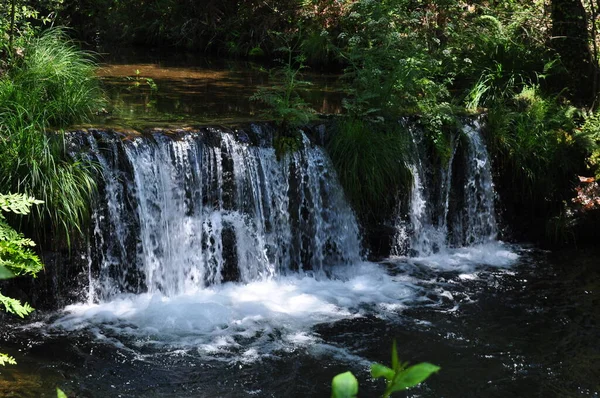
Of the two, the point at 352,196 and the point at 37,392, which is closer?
the point at 37,392

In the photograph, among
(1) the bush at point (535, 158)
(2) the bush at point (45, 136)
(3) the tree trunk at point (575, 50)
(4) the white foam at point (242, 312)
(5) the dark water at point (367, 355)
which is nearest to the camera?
(5) the dark water at point (367, 355)

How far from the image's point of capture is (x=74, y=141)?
7.27m

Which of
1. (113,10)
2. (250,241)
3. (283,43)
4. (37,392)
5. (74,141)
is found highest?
(113,10)

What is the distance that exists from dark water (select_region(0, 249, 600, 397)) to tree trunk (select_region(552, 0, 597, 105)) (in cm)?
402

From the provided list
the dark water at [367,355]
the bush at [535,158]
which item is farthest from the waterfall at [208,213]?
the bush at [535,158]

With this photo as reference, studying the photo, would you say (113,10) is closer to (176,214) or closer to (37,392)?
(176,214)

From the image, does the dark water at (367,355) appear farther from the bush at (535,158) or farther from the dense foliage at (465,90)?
the bush at (535,158)

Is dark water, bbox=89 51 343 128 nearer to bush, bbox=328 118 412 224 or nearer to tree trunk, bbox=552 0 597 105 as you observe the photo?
bush, bbox=328 118 412 224

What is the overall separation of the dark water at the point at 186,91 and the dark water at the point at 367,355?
8.91 feet

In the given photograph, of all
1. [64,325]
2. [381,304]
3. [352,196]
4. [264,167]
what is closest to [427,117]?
[352,196]

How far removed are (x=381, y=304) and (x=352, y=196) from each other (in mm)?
1694

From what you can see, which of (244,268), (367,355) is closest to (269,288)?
(244,268)

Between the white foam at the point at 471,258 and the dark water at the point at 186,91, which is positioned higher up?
the dark water at the point at 186,91

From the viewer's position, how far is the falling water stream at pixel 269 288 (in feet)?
19.0
